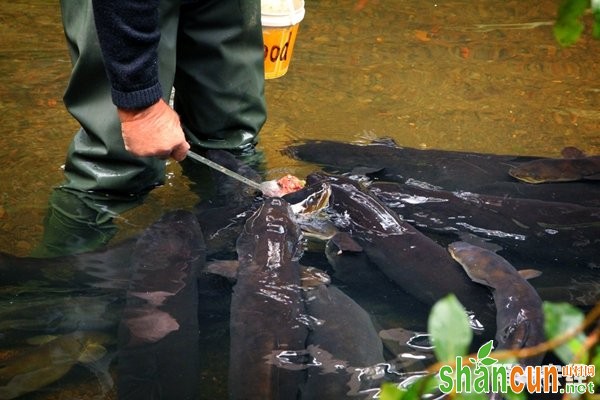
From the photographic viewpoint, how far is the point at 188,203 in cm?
387

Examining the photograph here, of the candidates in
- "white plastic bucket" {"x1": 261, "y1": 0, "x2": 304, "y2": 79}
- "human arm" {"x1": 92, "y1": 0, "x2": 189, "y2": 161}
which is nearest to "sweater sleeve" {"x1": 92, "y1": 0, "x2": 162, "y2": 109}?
"human arm" {"x1": 92, "y1": 0, "x2": 189, "y2": 161}

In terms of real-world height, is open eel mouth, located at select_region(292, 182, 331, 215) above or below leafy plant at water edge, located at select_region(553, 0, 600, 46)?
below

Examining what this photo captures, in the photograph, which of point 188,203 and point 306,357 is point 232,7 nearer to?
point 188,203

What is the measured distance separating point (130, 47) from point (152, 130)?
34 centimetres

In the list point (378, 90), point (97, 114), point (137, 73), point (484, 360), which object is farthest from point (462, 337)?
point (378, 90)

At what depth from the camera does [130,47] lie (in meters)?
2.72

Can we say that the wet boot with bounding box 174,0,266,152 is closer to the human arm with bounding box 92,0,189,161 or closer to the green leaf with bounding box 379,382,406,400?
the human arm with bounding box 92,0,189,161

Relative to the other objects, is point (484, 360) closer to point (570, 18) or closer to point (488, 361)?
point (488, 361)

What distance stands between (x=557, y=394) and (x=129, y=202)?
6.80ft

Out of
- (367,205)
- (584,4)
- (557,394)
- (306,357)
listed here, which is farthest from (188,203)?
(584,4)

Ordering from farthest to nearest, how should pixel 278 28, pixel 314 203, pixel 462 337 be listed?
pixel 278 28
pixel 314 203
pixel 462 337

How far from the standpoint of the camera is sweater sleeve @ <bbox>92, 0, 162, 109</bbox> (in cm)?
264

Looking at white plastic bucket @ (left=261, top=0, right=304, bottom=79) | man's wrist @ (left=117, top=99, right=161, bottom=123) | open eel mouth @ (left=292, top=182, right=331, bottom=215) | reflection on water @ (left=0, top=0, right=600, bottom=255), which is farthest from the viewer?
reflection on water @ (left=0, top=0, right=600, bottom=255)

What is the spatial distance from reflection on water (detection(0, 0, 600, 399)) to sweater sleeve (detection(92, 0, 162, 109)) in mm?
915
